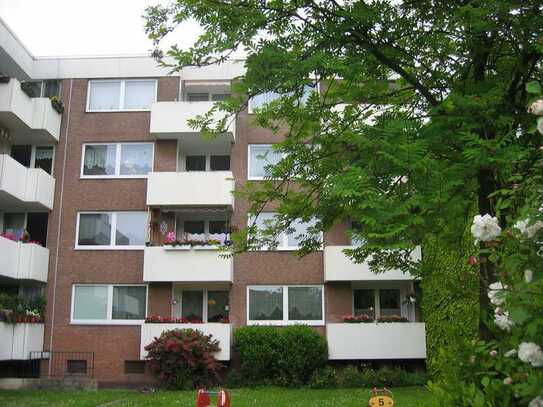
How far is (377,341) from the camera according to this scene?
67.3 ft

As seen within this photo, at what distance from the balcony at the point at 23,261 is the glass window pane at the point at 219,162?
7118 mm

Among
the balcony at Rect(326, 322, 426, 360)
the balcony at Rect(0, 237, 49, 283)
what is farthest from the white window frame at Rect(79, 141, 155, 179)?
the balcony at Rect(326, 322, 426, 360)

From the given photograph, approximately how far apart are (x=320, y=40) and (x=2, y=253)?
16.2 meters

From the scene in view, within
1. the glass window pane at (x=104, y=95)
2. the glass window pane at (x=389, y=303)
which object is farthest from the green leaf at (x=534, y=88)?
the glass window pane at (x=104, y=95)

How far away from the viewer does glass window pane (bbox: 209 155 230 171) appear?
24578 millimetres

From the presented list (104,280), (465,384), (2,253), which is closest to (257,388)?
(104,280)

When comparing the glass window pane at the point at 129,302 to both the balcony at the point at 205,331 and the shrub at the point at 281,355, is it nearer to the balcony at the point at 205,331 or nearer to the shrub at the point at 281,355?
the balcony at the point at 205,331

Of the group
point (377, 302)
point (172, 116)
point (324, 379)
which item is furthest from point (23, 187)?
point (377, 302)

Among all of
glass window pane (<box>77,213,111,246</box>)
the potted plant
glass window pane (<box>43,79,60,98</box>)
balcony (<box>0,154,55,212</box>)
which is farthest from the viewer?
glass window pane (<box>43,79,60,98</box>)

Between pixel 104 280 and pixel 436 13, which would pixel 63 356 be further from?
pixel 436 13

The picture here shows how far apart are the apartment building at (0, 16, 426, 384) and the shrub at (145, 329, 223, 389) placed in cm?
76

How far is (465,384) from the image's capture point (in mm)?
4230

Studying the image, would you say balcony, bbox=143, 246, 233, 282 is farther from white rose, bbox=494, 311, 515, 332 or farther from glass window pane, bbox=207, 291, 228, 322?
white rose, bbox=494, 311, 515, 332

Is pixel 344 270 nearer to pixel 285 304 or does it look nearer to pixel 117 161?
pixel 285 304
